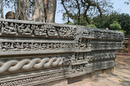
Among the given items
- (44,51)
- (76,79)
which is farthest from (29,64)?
(76,79)

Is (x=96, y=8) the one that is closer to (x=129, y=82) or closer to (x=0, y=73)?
(x=129, y=82)

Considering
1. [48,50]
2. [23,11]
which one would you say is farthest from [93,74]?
[23,11]

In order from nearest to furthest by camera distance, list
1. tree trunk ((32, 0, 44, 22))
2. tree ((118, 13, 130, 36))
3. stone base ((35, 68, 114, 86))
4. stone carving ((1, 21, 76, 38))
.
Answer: stone carving ((1, 21, 76, 38)), stone base ((35, 68, 114, 86)), tree trunk ((32, 0, 44, 22)), tree ((118, 13, 130, 36))

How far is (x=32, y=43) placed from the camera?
1.95m

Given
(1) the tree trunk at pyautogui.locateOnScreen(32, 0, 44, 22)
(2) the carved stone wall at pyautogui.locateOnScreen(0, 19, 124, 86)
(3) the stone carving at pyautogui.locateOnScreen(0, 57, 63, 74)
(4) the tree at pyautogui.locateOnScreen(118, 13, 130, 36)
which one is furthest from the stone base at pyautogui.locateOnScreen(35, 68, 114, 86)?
(4) the tree at pyautogui.locateOnScreen(118, 13, 130, 36)

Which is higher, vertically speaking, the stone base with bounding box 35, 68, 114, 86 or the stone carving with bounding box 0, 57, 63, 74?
the stone carving with bounding box 0, 57, 63, 74

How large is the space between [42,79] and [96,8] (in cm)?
710

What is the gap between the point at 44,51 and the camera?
207cm

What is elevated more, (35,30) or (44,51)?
(35,30)

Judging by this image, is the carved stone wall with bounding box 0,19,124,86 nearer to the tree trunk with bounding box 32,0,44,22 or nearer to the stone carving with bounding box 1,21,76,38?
the stone carving with bounding box 1,21,76,38

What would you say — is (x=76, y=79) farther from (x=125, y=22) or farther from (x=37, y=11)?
(x=125, y=22)

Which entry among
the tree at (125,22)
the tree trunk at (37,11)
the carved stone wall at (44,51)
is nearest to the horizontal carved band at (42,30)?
the carved stone wall at (44,51)

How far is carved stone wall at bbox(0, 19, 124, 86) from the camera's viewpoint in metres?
1.75

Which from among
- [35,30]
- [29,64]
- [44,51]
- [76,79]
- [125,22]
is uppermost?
[125,22]
